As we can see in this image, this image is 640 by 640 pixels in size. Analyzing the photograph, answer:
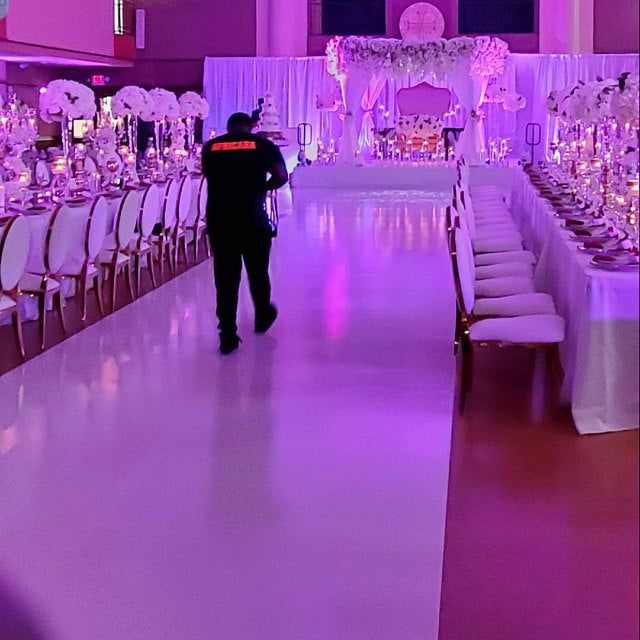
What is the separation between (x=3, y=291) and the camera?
6023 mm

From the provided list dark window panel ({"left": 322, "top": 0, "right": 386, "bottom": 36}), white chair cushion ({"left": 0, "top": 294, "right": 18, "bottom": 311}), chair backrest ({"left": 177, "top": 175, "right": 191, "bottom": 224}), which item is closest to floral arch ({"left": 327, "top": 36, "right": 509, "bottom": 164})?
dark window panel ({"left": 322, "top": 0, "right": 386, "bottom": 36})

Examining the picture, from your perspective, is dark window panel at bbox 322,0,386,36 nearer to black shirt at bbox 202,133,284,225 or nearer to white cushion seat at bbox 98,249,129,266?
white cushion seat at bbox 98,249,129,266

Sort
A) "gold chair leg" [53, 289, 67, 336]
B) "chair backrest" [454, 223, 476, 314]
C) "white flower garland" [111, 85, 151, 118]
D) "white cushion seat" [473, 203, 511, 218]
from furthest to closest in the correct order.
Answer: "white flower garland" [111, 85, 151, 118] → "white cushion seat" [473, 203, 511, 218] → "gold chair leg" [53, 289, 67, 336] → "chair backrest" [454, 223, 476, 314]

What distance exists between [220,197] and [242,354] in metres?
0.92

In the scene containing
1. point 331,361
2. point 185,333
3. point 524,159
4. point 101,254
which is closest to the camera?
point 331,361

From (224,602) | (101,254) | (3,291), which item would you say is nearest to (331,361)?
(3,291)

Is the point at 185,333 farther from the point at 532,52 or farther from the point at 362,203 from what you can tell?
the point at 532,52

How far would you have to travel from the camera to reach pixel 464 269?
535 centimetres

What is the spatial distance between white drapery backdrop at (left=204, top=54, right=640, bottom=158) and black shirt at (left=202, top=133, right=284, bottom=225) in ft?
53.5

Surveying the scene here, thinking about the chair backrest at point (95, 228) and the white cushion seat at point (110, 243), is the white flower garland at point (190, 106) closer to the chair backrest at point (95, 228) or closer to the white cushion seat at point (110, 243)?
the white cushion seat at point (110, 243)

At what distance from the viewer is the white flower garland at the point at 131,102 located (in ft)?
39.2

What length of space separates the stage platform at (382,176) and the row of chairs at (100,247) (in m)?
8.31

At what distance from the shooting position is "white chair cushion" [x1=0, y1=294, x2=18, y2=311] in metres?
5.98

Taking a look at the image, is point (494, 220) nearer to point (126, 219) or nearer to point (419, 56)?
point (126, 219)
